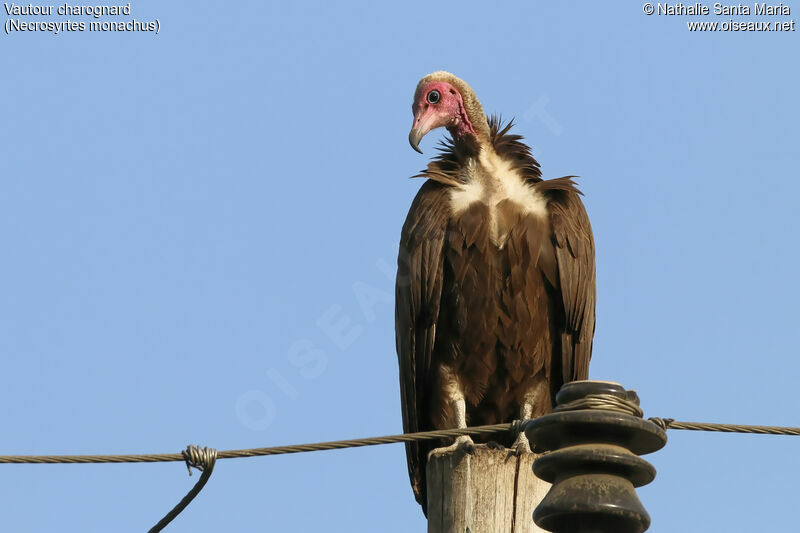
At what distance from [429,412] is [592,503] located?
369 cm

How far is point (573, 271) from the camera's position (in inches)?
290

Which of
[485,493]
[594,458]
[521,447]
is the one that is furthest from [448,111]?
[594,458]

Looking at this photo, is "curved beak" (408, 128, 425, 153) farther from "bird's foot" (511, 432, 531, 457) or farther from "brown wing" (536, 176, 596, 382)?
"bird's foot" (511, 432, 531, 457)

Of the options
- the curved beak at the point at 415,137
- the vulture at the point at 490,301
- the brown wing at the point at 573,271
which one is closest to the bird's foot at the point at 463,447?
the vulture at the point at 490,301

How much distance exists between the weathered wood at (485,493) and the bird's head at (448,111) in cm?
326

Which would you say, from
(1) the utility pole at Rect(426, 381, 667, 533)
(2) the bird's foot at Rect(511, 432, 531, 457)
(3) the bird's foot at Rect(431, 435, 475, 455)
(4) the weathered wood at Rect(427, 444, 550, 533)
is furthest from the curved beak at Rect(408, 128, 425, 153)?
(1) the utility pole at Rect(426, 381, 667, 533)

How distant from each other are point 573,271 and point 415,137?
1361mm

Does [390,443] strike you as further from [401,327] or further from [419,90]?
[419,90]

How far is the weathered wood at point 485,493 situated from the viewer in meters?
4.82

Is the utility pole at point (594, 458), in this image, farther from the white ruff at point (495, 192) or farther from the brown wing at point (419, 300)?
the white ruff at point (495, 192)

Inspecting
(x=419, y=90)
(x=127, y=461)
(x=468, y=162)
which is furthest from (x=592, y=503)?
(x=419, y=90)

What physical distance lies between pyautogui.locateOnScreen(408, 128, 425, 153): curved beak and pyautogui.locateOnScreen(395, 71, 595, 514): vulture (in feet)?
1.04

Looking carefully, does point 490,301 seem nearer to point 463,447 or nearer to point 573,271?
point 573,271

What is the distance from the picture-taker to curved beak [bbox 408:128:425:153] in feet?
25.9
